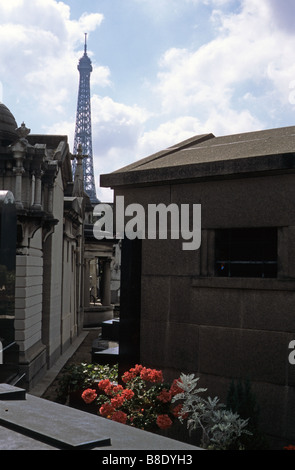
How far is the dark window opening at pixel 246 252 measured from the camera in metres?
8.66

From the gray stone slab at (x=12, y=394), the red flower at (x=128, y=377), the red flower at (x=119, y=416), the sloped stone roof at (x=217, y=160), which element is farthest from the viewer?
the red flower at (x=128, y=377)

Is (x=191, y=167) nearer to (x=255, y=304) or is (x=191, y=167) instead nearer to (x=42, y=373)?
(x=255, y=304)

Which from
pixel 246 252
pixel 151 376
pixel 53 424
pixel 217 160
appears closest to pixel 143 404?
pixel 151 376

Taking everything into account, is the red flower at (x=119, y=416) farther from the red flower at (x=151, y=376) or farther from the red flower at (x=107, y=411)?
the red flower at (x=151, y=376)

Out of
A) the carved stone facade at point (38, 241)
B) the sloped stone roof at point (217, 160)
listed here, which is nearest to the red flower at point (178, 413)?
the sloped stone roof at point (217, 160)

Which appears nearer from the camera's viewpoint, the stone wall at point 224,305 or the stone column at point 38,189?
the stone wall at point 224,305

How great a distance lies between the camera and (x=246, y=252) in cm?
891

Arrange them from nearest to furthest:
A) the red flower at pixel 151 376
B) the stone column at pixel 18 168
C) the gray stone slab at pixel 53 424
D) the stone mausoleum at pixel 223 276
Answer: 1. the gray stone slab at pixel 53 424
2. the red flower at pixel 151 376
3. the stone mausoleum at pixel 223 276
4. the stone column at pixel 18 168

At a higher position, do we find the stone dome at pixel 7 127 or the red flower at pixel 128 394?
the stone dome at pixel 7 127

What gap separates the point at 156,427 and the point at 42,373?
12.8 metres

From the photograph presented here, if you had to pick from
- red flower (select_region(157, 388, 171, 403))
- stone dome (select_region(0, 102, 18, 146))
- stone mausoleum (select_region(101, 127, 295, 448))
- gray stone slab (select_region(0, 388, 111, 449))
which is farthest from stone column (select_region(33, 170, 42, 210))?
gray stone slab (select_region(0, 388, 111, 449))

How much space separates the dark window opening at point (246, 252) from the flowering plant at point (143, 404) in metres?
2.27

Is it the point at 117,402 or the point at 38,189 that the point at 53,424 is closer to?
the point at 117,402

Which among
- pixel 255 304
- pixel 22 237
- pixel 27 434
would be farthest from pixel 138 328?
pixel 22 237
